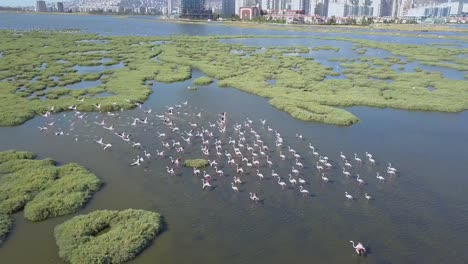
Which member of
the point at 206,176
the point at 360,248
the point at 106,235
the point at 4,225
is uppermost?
the point at 206,176

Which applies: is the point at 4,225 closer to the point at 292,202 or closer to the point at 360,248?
the point at 292,202

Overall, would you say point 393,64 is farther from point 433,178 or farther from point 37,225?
point 37,225

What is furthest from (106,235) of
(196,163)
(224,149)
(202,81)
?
(202,81)

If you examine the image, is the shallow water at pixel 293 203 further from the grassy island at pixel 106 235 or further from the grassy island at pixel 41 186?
the grassy island at pixel 41 186

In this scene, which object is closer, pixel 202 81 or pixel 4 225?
pixel 4 225

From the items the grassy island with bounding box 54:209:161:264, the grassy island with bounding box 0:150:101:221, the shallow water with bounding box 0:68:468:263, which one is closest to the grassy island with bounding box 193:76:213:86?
the shallow water with bounding box 0:68:468:263

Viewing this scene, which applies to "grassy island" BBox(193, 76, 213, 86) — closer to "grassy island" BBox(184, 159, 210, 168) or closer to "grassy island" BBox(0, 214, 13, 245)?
"grassy island" BBox(184, 159, 210, 168)
